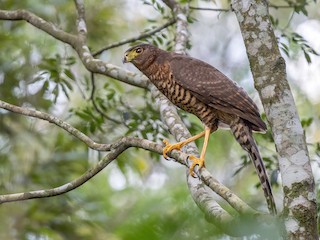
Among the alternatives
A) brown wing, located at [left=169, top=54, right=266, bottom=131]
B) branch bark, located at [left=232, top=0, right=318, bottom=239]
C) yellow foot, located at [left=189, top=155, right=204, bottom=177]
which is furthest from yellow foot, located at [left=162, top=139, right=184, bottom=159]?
branch bark, located at [left=232, top=0, right=318, bottom=239]

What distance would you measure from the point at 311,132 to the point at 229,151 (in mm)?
1153

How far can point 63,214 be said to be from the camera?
685cm

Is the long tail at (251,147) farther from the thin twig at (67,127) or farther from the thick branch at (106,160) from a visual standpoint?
the thin twig at (67,127)

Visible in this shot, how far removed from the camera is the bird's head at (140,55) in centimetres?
498

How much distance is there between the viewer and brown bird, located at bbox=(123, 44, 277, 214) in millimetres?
4289

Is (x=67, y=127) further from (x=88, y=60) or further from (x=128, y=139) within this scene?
(x=88, y=60)

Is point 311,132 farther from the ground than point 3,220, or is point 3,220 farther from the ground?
point 311,132

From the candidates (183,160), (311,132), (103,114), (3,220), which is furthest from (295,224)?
(311,132)

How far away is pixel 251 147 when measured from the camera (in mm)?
4102

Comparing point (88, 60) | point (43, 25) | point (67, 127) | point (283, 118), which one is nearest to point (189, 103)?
point (88, 60)

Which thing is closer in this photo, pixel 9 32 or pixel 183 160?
pixel 183 160

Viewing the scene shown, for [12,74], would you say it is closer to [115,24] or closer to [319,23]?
[115,24]

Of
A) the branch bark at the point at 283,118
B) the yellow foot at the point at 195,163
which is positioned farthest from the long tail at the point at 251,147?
the branch bark at the point at 283,118

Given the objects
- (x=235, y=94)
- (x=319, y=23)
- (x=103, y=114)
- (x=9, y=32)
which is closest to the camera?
(x=235, y=94)
